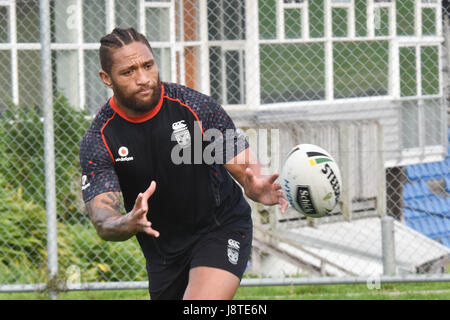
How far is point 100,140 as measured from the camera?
155 inches

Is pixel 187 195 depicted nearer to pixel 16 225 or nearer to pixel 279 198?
pixel 279 198

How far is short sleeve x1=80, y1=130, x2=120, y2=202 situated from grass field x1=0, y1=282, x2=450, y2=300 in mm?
2953

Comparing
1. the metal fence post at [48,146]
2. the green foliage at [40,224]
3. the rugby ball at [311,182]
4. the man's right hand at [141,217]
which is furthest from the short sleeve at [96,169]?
the green foliage at [40,224]

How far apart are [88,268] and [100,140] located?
4.11m

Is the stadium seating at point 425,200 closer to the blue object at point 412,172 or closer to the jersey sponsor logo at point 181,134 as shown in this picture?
the blue object at point 412,172

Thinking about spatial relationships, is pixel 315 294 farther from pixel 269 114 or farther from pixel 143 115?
pixel 269 114

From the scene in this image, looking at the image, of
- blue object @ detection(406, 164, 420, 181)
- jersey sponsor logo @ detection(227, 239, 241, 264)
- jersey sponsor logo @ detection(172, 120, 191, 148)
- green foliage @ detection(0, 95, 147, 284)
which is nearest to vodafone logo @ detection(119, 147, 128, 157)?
jersey sponsor logo @ detection(172, 120, 191, 148)

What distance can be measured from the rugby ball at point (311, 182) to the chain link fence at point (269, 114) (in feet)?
6.98

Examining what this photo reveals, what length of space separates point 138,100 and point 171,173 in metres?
0.45

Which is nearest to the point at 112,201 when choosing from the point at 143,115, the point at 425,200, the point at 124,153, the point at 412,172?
the point at 124,153

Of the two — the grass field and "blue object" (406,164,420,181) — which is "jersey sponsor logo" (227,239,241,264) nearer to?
the grass field

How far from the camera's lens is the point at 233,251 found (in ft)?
13.0

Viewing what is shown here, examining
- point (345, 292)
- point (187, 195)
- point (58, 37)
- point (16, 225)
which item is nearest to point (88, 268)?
point (16, 225)

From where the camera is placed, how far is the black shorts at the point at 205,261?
3.90 metres
